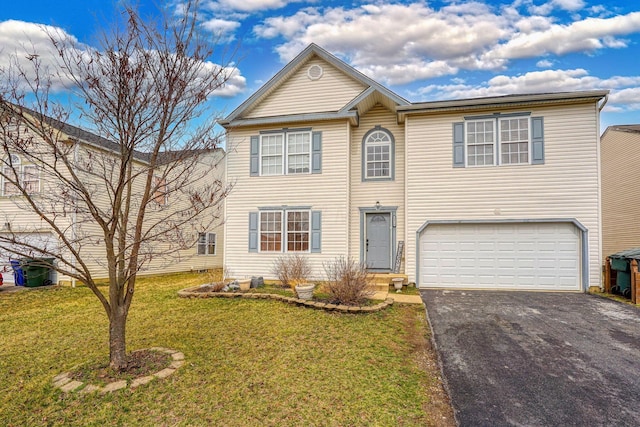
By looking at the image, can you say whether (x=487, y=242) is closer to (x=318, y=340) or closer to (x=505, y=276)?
(x=505, y=276)

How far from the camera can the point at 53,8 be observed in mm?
4312

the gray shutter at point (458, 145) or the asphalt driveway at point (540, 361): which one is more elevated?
the gray shutter at point (458, 145)

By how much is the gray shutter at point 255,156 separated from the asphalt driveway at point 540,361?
7534 mm

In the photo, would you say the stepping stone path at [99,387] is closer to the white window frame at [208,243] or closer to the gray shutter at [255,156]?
the gray shutter at [255,156]

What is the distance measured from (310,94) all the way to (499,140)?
661 cm

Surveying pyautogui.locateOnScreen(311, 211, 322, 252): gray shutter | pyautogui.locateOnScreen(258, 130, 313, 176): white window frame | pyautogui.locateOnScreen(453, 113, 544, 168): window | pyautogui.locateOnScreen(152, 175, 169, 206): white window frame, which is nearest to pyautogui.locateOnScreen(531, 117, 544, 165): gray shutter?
pyautogui.locateOnScreen(453, 113, 544, 168): window

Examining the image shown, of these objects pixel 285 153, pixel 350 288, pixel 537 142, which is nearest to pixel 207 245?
pixel 285 153

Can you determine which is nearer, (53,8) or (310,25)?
(53,8)

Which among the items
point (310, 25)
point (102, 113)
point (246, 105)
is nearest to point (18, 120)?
point (102, 113)

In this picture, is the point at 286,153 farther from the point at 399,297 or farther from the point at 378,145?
the point at 399,297

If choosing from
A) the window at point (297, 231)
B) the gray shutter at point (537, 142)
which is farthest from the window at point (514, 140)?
the window at point (297, 231)

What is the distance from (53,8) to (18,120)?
1805 millimetres

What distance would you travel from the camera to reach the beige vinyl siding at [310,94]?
11867 mm

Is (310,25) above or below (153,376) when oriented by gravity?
above
